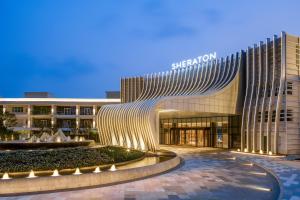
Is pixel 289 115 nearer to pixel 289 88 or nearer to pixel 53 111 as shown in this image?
pixel 289 88

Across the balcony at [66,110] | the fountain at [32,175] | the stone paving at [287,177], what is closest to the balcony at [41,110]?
the balcony at [66,110]

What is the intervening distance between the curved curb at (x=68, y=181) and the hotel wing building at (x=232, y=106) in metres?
13.2

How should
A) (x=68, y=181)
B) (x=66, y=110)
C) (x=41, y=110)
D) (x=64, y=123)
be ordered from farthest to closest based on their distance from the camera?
(x=66, y=110) < (x=64, y=123) < (x=41, y=110) < (x=68, y=181)

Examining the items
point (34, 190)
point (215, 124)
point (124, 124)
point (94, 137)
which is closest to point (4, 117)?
point (94, 137)

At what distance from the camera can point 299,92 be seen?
107 ft

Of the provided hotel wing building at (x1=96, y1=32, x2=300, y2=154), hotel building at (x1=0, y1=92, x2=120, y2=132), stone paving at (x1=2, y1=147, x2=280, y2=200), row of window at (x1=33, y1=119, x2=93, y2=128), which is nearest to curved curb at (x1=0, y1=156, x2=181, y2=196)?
stone paving at (x1=2, y1=147, x2=280, y2=200)

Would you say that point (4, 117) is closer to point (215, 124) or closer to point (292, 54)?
point (215, 124)

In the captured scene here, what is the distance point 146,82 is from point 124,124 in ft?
46.3

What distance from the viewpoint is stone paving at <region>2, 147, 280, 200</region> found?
48.1 ft

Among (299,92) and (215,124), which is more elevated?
(299,92)

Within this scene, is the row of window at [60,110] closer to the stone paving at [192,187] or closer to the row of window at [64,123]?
the row of window at [64,123]

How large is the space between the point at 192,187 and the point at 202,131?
27.9 m

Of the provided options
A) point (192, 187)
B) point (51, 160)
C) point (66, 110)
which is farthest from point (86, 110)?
point (192, 187)

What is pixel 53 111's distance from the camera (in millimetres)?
74375
